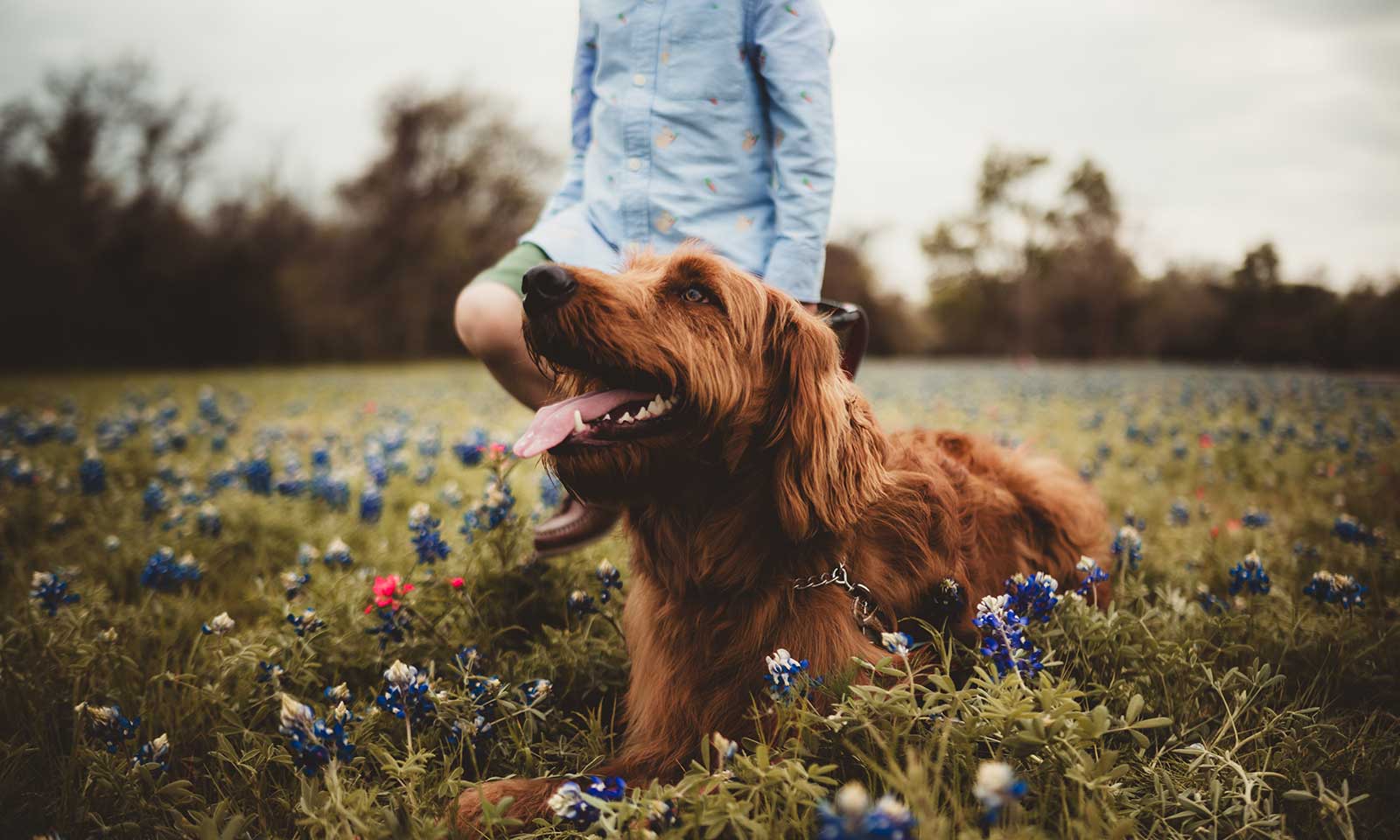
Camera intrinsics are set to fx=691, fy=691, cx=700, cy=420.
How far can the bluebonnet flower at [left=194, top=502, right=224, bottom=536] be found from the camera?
386cm

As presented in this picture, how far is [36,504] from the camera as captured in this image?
4.50 metres

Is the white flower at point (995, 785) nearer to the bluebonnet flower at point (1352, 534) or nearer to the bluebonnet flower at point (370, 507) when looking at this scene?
the bluebonnet flower at point (1352, 534)

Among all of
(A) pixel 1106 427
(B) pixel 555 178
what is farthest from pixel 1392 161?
(B) pixel 555 178

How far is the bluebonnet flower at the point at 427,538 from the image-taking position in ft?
9.39

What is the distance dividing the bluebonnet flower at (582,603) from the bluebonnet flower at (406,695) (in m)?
0.79

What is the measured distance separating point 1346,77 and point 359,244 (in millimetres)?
35687

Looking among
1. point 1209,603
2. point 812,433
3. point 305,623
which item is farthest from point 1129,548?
point 305,623

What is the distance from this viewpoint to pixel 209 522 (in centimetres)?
386

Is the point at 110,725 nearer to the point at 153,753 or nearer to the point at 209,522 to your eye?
the point at 153,753

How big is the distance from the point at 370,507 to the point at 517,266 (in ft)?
5.98

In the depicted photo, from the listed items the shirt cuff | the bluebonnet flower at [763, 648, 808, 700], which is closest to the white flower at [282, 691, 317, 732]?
the bluebonnet flower at [763, 648, 808, 700]

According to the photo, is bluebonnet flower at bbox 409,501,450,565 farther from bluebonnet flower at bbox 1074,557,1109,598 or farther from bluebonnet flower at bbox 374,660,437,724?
bluebonnet flower at bbox 1074,557,1109,598

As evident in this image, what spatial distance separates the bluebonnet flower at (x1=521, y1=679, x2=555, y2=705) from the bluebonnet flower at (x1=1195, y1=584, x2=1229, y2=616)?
8.14ft

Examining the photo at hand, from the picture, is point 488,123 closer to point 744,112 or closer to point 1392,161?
point 1392,161
